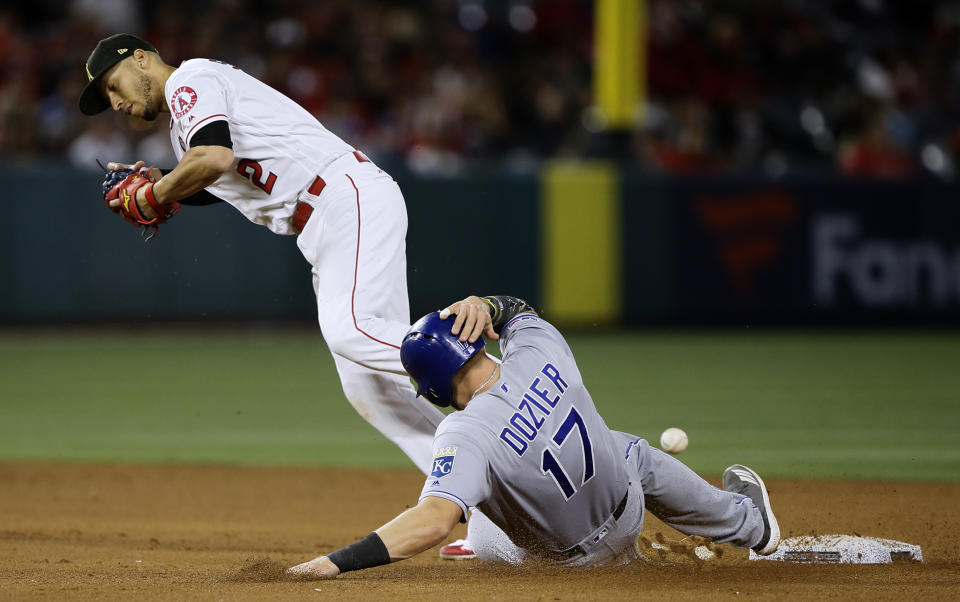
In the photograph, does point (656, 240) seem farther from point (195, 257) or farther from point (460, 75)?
point (195, 257)

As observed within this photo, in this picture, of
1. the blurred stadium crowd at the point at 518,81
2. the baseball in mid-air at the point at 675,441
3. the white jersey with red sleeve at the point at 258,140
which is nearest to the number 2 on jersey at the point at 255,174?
the white jersey with red sleeve at the point at 258,140

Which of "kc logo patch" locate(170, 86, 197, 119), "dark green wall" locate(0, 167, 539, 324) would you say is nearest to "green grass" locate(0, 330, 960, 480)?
"dark green wall" locate(0, 167, 539, 324)

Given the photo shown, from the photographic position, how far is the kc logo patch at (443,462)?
137 inches

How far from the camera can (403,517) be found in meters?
3.49

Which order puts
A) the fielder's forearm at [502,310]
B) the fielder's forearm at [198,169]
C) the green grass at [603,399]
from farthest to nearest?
the green grass at [603,399]
the fielder's forearm at [198,169]
the fielder's forearm at [502,310]

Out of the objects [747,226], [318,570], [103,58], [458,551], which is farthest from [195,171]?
[747,226]

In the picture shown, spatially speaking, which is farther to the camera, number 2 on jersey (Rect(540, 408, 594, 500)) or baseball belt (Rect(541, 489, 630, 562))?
baseball belt (Rect(541, 489, 630, 562))

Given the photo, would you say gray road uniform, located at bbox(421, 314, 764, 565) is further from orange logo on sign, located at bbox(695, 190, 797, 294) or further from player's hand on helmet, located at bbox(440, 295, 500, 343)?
orange logo on sign, located at bbox(695, 190, 797, 294)

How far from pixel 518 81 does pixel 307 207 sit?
9.43 metres

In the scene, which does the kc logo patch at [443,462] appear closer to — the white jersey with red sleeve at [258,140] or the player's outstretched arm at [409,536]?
the player's outstretched arm at [409,536]

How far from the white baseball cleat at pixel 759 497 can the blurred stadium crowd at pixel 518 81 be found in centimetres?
853

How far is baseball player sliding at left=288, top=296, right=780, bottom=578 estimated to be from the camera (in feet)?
11.4

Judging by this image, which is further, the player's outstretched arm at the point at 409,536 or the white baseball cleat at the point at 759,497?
the white baseball cleat at the point at 759,497

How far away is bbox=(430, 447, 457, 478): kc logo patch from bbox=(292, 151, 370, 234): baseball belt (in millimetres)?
1474
